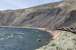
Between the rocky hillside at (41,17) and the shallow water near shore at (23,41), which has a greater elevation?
the shallow water near shore at (23,41)

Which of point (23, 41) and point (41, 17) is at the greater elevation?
point (23, 41)

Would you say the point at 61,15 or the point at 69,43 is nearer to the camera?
the point at 69,43

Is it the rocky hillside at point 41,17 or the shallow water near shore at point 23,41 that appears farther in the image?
the rocky hillside at point 41,17

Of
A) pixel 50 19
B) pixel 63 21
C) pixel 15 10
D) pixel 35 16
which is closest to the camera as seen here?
pixel 63 21

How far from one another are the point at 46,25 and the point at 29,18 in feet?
37.5

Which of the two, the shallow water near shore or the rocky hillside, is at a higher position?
the shallow water near shore

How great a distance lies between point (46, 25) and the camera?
85875 millimetres

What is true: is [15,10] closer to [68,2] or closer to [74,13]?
[68,2]

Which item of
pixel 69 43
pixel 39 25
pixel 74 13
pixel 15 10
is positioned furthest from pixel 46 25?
pixel 69 43

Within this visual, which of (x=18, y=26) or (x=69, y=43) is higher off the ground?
(x=69, y=43)

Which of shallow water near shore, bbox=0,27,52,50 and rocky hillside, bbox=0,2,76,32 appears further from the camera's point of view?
rocky hillside, bbox=0,2,76,32

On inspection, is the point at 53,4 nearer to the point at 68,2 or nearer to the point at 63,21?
the point at 68,2

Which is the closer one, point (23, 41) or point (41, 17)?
point (23, 41)

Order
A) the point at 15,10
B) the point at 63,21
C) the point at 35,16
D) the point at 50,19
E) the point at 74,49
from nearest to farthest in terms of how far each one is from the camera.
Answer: the point at 74,49 < the point at 63,21 < the point at 50,19 < the point at 35,16 < the point at 15,10
